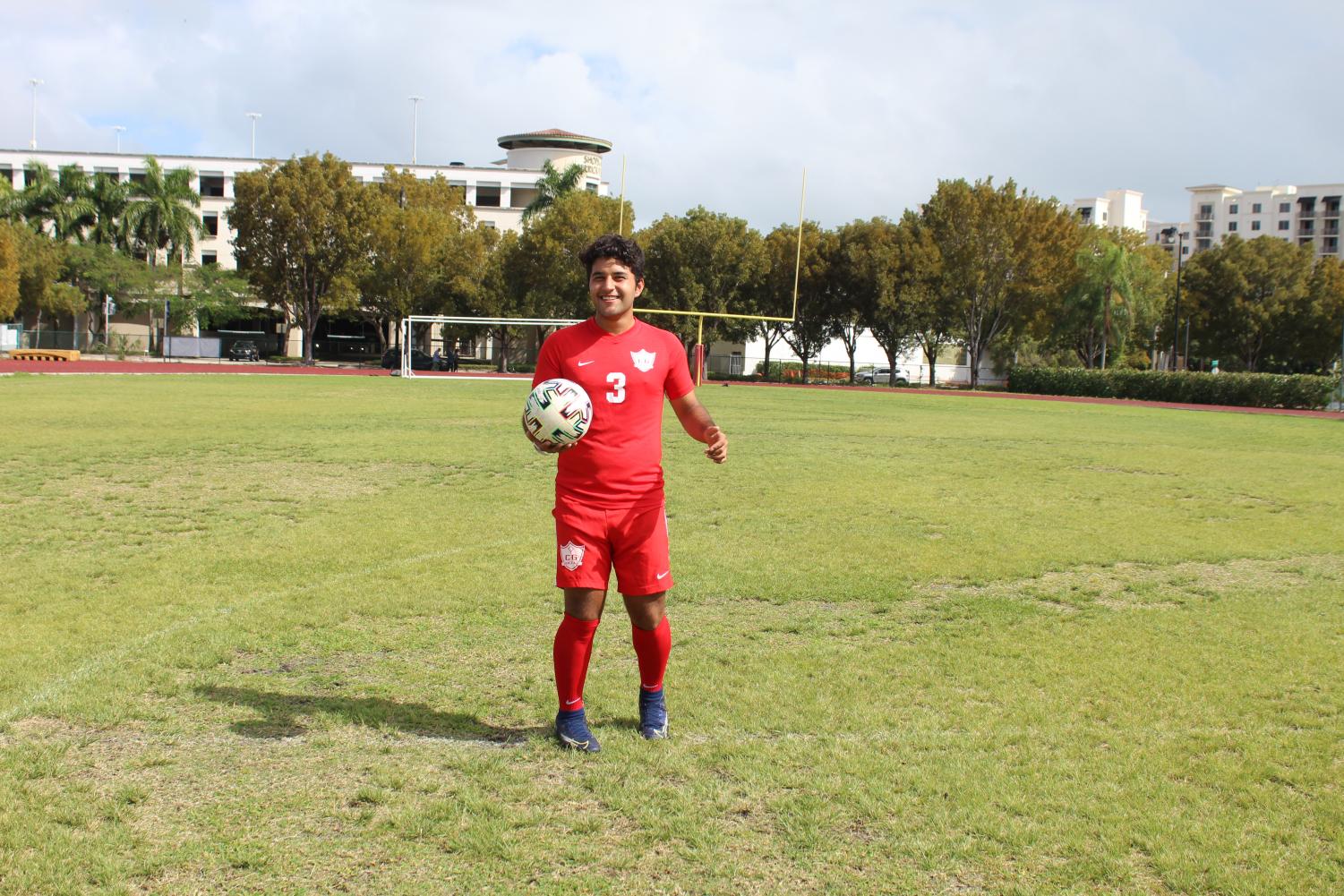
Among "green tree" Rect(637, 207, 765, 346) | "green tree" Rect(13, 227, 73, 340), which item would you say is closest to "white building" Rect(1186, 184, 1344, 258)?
"green tree" Rect(637, 207, 765, 346)

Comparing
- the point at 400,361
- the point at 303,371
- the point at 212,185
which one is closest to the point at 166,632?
the point at 303,371

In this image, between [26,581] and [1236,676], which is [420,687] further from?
[1236,676]

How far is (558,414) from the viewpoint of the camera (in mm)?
4242

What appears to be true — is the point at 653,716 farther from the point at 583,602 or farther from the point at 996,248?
the point at 996,248

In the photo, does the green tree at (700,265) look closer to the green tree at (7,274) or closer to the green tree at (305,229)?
the green tree at (305,229)

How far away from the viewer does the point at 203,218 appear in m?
76.9

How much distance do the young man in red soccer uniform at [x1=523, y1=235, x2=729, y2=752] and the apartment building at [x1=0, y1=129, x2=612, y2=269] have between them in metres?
73.4

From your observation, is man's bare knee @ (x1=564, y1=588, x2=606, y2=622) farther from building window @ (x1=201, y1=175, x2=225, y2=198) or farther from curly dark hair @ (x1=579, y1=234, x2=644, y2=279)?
building window @ (x1=201, y1=175, x2=225, y2=198)

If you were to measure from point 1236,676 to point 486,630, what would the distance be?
407 cm

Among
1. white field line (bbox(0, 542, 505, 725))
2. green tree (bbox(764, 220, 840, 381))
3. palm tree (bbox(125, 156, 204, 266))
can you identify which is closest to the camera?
white field line (bbox(0, 542, 505, 725))

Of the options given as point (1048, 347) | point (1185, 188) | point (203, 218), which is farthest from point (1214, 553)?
point (1185, 188)

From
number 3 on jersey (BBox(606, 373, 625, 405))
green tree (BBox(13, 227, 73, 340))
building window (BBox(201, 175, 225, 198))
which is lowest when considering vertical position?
number 3 on jersey (BBox(606, 373, 625, 405))

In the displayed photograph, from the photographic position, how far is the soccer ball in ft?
13.9

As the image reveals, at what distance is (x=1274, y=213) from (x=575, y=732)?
496 ft
